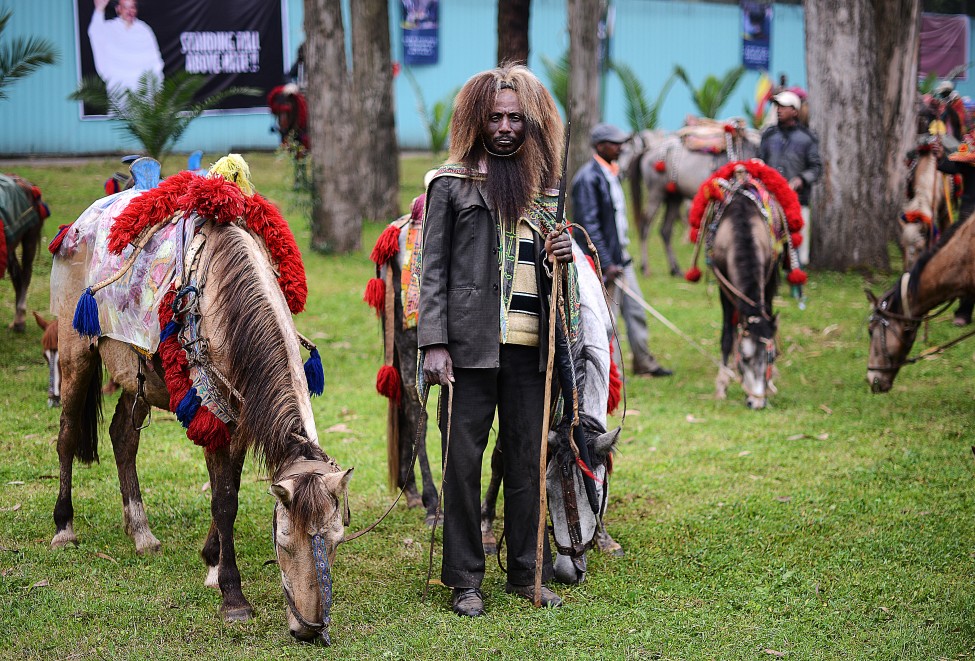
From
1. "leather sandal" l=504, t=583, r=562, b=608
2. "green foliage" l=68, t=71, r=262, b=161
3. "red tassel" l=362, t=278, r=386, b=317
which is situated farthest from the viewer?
"green foliage" l=68, t=71, r=262, b=161

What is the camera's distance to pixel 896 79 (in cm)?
1398

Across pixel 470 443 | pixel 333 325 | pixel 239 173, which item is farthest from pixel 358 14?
pixel 470 443

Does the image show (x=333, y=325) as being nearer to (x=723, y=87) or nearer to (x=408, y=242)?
(x=408, y=242)

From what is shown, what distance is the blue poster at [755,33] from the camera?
2727 cm

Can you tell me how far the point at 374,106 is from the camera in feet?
50.1

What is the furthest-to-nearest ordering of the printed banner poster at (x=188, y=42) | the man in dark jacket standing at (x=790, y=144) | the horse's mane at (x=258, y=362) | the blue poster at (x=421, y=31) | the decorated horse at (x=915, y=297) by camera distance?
the blue poster at (x=421, y=31), the printed banner poster at (x=188, y=42), the man in dark jacket standing at (x=790, y=144), the decorated horse at (x=915, y=297), the horse's mane at (x=258, y=362)

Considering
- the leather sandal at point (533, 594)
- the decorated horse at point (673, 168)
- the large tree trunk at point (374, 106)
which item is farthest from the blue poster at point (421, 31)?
the leather sandal at point (533, 594)

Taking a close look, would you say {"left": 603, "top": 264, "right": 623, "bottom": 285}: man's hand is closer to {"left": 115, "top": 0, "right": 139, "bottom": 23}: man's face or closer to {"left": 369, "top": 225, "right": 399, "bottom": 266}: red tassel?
{"left": 369, "top": 225, "right": 399, "bottom": 266}: red tassel

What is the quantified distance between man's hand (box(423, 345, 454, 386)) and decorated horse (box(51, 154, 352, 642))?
1.80 ft

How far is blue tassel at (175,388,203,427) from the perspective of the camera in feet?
14.5

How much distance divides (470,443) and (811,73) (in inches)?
432

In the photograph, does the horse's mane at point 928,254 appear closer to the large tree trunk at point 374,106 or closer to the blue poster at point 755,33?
the large tree trunk at point 374,106

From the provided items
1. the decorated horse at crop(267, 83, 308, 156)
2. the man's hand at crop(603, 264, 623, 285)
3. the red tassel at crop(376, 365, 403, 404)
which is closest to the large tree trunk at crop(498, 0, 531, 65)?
the man's hand at crop(603, 264, 623, 285)

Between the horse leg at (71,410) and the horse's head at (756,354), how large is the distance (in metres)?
5.11
